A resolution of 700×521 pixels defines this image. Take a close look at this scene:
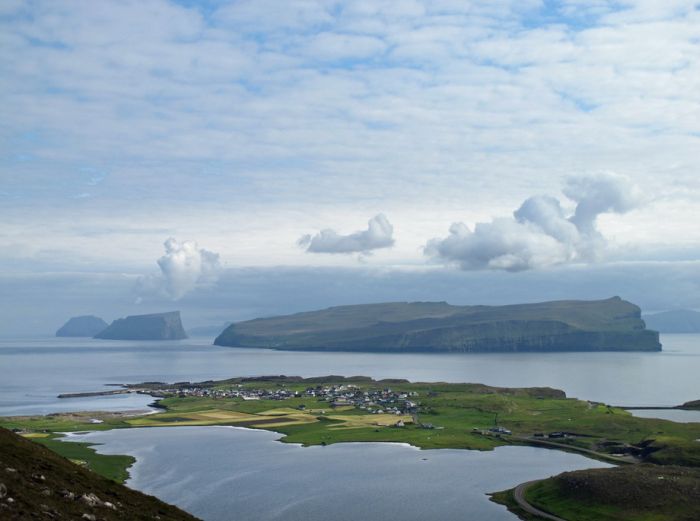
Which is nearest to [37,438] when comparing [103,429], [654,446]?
[103,429]

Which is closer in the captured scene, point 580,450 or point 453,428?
point 580,450

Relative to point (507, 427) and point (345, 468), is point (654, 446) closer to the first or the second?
point (507, 427)

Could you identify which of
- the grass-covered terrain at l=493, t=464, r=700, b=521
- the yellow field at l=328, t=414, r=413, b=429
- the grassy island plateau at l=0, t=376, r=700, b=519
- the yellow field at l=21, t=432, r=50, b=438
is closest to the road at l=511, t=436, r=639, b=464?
the grassy island plateau at l=0, t=376, r=700, b=519

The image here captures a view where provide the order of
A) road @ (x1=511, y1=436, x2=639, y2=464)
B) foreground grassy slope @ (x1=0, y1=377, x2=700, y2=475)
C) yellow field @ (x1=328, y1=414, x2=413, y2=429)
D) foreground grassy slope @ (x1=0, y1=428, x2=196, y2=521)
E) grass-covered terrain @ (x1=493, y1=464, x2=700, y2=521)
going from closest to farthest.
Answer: foreground grassy slope @ (x1=0, y1=428, x2=196, y2=521) → grass-covered terrain @ (x1=493, y1=464, x2=700, y2=521) → road @ (x1=511, y1=436, x2=639, y2=464) → foreground grassy slope @ (x1=0, y1=377, x2=700, y2=475) → yellow field @ (x1=328, y1=414, x2=413, y2=429)

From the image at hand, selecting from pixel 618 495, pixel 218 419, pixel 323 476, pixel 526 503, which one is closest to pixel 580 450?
pixel 618 495

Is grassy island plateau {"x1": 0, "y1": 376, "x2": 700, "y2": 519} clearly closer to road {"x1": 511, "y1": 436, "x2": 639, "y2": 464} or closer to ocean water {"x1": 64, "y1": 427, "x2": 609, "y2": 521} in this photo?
road {"x1": 511, "y1": 436, "x2": 639, "y2": 464}

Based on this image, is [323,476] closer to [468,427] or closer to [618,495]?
[618,495]
